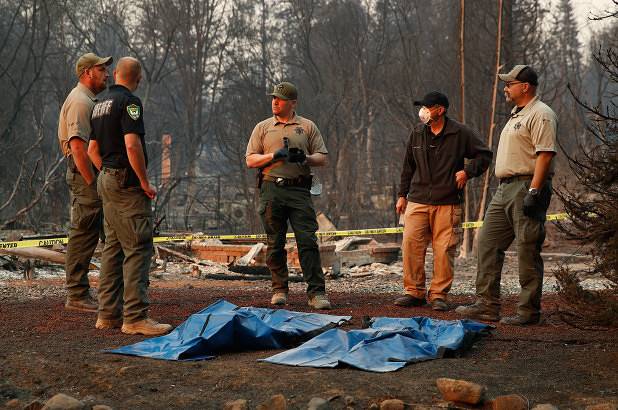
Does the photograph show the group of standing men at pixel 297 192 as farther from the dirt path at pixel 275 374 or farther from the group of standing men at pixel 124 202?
the dirt path at pixel 275 374

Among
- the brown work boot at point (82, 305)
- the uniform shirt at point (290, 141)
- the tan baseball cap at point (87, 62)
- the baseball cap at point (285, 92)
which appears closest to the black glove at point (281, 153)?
the uniform shirt at point (290, 141)

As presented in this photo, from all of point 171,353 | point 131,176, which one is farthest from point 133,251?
point 171,353

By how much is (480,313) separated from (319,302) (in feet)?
5.10

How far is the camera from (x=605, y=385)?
5.27 m

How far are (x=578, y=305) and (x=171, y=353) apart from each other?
8.95 ft

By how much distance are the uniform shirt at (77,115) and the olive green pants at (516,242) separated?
149 inches

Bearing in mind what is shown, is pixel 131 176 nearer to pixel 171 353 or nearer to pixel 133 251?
pixel 133 251

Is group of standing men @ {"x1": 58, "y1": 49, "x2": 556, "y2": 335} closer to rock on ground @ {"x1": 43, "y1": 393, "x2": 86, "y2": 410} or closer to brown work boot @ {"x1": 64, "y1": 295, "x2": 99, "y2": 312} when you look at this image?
brown work boot @ {"x1": 64, "y1": 295, "x2": 99, "y2": 312}

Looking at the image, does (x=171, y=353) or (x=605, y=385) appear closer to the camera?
(x=605, y=385)

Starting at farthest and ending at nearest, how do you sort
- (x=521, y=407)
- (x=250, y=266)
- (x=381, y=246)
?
(x=381, y=246), (x=250, y=266), (x=521, y=407)

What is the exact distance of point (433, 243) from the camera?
891 centimetres

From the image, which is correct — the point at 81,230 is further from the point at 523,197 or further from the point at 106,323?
the point at 523,197

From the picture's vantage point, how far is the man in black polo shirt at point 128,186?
7.21 meters

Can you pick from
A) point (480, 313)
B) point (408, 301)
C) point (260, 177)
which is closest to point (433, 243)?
point (408, 301)
